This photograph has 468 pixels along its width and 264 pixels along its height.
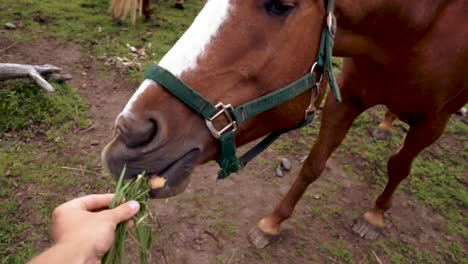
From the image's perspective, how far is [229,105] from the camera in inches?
58.8

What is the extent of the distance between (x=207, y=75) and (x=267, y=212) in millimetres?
1929

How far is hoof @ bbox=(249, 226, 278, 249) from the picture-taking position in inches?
112

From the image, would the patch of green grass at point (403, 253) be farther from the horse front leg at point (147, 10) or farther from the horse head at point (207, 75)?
the horse front leg at point (147, 10)

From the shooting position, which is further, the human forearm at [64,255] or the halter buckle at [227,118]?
the halter buckle at [227,118]

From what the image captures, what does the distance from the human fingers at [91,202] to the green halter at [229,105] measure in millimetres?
462

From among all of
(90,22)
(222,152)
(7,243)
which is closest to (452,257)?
(222,152)

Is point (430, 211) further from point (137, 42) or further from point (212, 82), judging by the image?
point (137, 42)

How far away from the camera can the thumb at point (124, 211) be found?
1311mm

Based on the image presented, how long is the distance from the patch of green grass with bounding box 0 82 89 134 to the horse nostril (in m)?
2.40

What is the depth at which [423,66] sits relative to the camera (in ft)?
6.59

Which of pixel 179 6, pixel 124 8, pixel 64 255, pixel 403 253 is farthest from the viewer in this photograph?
pixel 179 6

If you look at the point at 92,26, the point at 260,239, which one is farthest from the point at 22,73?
the point at 260,239

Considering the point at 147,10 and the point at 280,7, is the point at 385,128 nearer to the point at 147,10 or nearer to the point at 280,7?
the point at 280,7

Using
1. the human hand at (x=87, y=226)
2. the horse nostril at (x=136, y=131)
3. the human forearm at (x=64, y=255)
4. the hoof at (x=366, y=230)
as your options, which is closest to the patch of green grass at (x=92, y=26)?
the hoof at (x=366, y=230)
